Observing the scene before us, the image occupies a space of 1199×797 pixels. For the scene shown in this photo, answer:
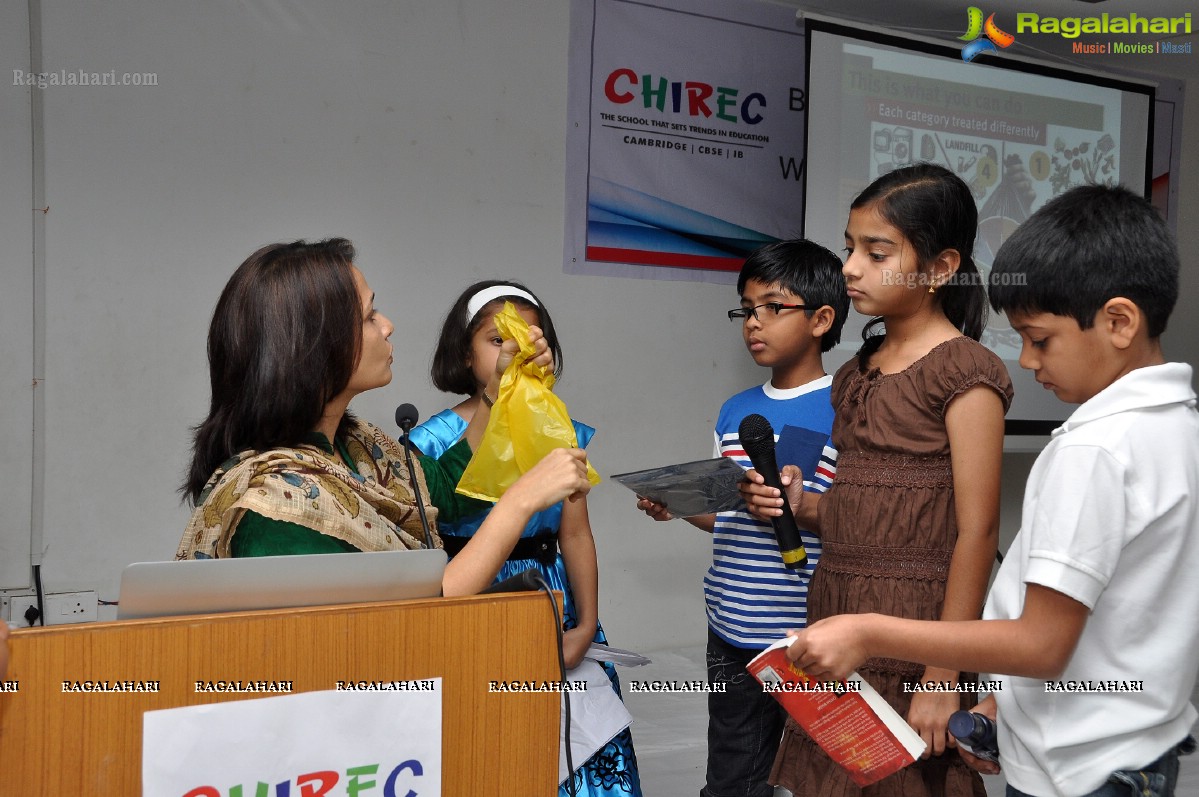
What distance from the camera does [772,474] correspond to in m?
1.67

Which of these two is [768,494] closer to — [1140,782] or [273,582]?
[1140,782]

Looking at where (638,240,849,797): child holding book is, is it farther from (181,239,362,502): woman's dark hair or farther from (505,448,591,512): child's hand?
(181,239,362,502): woman's dark hair

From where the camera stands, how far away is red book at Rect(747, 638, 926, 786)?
111 cm

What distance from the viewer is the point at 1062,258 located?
111 centimetres

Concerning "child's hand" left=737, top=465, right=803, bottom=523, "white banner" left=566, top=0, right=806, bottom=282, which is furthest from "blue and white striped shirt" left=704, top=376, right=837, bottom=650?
"white banner" left=566, top=0, right=806, bottom=282

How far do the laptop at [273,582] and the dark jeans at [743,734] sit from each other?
1.02m

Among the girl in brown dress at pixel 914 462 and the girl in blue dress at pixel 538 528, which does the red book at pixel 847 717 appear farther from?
the girl in blue dress at pixel 538 528

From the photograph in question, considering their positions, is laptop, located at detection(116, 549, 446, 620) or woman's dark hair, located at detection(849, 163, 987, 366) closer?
laptop, located at detection(116, 549, 446, 620)

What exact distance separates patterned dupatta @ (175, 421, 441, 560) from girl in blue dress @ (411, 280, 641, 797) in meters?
0.42

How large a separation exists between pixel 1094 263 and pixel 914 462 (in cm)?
46

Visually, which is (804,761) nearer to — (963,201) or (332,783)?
(332,783)

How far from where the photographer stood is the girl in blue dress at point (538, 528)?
1771mm

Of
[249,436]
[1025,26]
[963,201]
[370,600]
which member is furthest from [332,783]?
[1025,26]

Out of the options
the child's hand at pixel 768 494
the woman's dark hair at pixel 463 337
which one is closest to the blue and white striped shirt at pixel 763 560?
the child's hand at pixel 768 494
